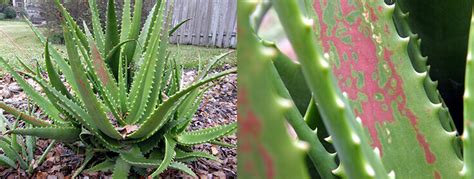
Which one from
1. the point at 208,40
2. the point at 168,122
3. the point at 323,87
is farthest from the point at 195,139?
the point at 208,40

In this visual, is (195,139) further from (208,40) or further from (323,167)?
(208,40)

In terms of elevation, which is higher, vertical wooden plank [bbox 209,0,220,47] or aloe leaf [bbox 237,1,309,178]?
aloe leaf [bbox 237,1,309,178]

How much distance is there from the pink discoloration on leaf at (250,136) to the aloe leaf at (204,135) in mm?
1307

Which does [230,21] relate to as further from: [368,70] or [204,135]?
[368,70]

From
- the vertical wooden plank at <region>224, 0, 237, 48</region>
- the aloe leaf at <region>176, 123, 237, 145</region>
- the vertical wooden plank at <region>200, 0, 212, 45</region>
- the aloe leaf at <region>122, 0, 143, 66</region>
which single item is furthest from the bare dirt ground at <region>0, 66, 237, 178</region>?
the vertical wooden plank at <region>200, 0, 212, 45</region>

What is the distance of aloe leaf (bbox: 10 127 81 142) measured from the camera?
123cm

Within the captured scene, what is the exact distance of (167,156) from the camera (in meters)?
1.25

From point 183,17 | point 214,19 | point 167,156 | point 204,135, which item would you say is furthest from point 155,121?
point 183,17

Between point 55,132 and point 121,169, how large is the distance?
8.1 inches

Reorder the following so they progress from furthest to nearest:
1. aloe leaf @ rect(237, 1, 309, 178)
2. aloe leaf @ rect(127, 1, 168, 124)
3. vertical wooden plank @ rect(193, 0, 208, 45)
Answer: vertical wooden plank @ rect(193, 0, 208, 45) → aloe leaf @ rect(127, 1, 168, 124) → aloe leaf @ rect(237, 1, 309, 178)

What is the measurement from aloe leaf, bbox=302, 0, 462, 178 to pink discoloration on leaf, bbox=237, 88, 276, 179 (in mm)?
232

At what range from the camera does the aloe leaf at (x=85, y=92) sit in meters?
1.14

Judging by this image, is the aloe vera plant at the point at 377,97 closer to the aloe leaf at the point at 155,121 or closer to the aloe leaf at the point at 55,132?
the aloe leaf at the point at 155,121

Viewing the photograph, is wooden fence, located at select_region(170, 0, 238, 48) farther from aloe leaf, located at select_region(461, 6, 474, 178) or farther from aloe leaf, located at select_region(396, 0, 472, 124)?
aloe leaf, located at select_region(461, 6, 474, 178)
